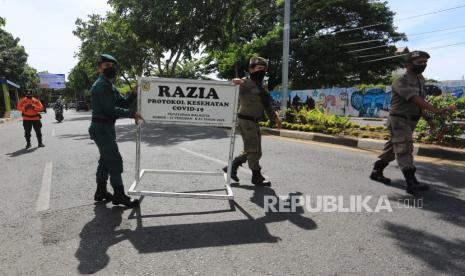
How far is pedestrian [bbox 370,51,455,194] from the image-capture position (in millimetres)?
4930

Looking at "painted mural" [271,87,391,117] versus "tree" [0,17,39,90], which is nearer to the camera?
"painted mural" [271,87,391,117]

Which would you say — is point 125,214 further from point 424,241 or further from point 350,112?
point 350,112

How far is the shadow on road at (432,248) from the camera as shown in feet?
9.59

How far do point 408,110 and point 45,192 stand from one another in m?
5.08

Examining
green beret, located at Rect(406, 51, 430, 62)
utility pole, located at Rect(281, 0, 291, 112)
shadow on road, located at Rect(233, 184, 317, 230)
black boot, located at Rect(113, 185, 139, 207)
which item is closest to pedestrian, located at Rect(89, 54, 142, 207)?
black boot, located at Rect(113, 185, 139, 207)

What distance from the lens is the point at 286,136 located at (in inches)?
481

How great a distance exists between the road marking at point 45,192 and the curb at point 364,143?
7014 millimetres

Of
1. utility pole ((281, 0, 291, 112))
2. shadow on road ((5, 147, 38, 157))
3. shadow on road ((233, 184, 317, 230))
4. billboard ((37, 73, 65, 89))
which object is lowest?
shadow on road ((233, 184, 317, 230))

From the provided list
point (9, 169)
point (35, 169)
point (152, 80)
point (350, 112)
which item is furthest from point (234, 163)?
point (350, 112)

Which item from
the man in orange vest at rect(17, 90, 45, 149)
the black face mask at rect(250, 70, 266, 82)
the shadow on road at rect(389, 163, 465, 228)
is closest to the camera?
the shadow on road at rect(389, 163, 465, 228)

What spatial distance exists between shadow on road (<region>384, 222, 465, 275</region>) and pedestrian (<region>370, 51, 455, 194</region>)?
4.58 ft

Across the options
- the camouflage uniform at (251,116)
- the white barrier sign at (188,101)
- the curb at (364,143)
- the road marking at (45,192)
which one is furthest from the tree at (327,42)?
the white barrier sign at (188,101)

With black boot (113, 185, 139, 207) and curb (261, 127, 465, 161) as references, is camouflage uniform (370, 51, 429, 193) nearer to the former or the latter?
curb (261, 127, 465, 161)

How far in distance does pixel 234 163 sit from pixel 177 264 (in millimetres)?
2797
